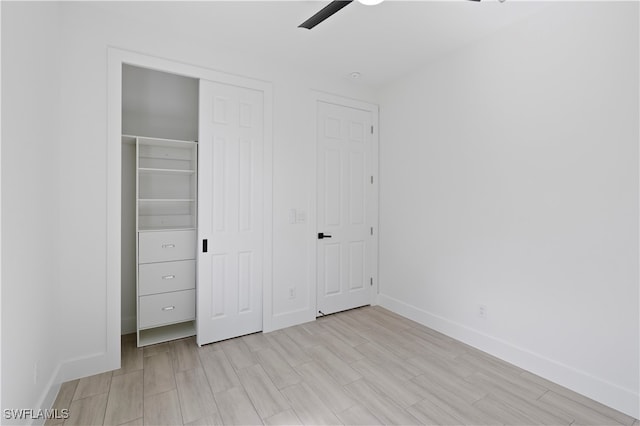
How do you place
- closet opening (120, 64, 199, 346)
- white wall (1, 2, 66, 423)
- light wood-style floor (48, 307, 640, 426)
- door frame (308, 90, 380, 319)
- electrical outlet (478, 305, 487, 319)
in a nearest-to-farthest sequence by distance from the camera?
white wall (1, 2, 66, 423) < light wood-style floor (48, 307, 640, 426) < electrical outlet (478, 305, 487, 319) < closet opening (120, 64, 199, 346) < door frame (308, 90, 380, 319)

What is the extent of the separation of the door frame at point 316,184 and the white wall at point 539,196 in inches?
22.7

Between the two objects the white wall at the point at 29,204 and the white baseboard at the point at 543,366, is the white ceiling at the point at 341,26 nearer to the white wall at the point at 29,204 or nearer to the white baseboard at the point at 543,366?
the white wall at the point at 29,204

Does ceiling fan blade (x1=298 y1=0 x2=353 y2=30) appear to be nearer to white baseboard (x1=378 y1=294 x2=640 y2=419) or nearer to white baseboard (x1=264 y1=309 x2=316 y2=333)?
white baseboard (x1=264 y1=309 x2=316 y2=333)

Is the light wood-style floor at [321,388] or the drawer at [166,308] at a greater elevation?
the drawer at [166,308]

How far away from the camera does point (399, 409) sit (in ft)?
6.41

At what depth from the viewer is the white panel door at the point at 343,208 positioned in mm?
3508

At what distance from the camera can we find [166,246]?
2902mm

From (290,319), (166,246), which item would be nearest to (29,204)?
(166,246)

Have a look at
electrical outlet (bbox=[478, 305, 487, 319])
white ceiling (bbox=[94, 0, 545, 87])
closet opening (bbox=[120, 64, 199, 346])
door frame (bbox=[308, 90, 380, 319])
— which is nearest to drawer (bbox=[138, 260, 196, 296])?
closet opening (bbox=[120, 64, 199, 346])

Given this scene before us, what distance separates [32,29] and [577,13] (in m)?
3.48

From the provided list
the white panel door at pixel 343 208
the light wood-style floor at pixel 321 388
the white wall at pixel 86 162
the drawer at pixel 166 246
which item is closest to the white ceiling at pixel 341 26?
the white wall at pixel 86 162

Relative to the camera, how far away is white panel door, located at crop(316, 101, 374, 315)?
3508 millimetres

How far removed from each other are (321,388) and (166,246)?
6.25 ft

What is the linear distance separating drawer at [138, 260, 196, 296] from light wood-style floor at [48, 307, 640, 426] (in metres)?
0.52
